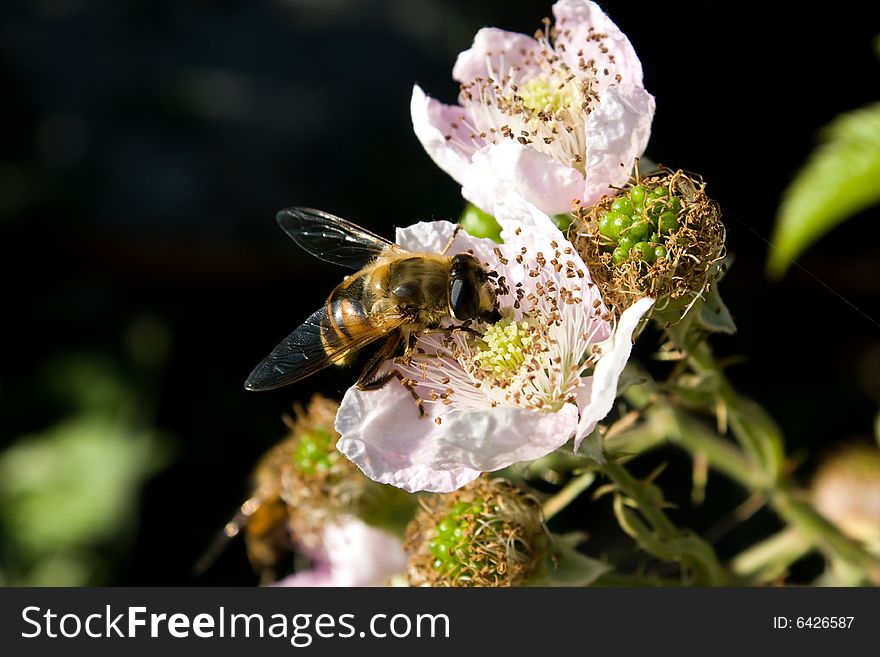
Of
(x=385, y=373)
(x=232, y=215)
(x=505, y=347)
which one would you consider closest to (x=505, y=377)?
(x=505, y=347)

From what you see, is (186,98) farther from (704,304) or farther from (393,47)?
(704,304)

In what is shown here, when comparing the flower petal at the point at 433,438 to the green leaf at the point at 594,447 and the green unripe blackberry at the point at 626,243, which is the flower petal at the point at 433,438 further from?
the green unripe blackberry at the point at 626,243

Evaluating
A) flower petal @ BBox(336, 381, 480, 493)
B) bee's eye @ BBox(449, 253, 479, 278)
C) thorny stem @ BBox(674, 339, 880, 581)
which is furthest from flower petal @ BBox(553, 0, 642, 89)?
flower petal @ BBox(336, 381, 480, 493)

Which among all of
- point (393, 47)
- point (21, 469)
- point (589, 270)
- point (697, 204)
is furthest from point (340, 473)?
point (393, 47)

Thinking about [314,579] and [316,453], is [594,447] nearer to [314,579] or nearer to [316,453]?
[316,453]

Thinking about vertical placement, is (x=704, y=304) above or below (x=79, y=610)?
above

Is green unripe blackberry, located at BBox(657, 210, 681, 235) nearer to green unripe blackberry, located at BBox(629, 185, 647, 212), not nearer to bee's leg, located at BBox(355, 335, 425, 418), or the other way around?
green unripe blackberry, located at BBox(629, 185, 647, 212)

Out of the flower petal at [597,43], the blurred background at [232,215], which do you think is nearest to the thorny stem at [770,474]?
the flower petal at [597,43]
